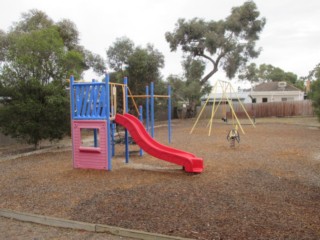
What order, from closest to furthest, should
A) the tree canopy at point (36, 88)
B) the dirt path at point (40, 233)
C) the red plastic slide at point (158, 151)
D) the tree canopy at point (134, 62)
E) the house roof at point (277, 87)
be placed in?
1. the dirt path at point (40, 233)
2. the red plastic slide at point (158, 151)
3. the tree canopy at point (36, 88)
4. the tree canopy at point (134, 62)
5. the house roof at point (277, 87)

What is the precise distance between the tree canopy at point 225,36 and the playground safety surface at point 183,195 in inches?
855

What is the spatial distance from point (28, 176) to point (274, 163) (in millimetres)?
6224

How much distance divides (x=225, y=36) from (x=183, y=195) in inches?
1045

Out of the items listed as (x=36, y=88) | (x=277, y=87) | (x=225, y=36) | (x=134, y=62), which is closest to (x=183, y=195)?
(x=36, y=88)

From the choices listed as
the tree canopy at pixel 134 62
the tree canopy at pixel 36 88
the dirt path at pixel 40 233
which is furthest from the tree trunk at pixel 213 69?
the dirt path at pixel 40 233

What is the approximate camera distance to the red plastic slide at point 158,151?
741 centimetres

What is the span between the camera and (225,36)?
29.8m

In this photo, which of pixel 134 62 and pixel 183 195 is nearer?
pixel 183 195

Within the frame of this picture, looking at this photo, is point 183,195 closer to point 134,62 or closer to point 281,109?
point 134,62

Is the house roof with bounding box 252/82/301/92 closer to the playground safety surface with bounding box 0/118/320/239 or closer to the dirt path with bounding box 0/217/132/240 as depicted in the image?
the playground safety surface with bounding box 0/118/320/239

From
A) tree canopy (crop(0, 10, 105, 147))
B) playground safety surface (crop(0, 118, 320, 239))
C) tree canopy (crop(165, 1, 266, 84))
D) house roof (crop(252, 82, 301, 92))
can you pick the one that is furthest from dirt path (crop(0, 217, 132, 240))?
house roof (crop(252, 82, 301, 92))

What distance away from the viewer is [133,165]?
855 centimetres

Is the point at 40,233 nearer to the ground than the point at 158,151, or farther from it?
nearer to the ground

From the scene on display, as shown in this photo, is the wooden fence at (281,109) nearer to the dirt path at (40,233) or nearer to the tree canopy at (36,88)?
the tree canopy at (36,88)
